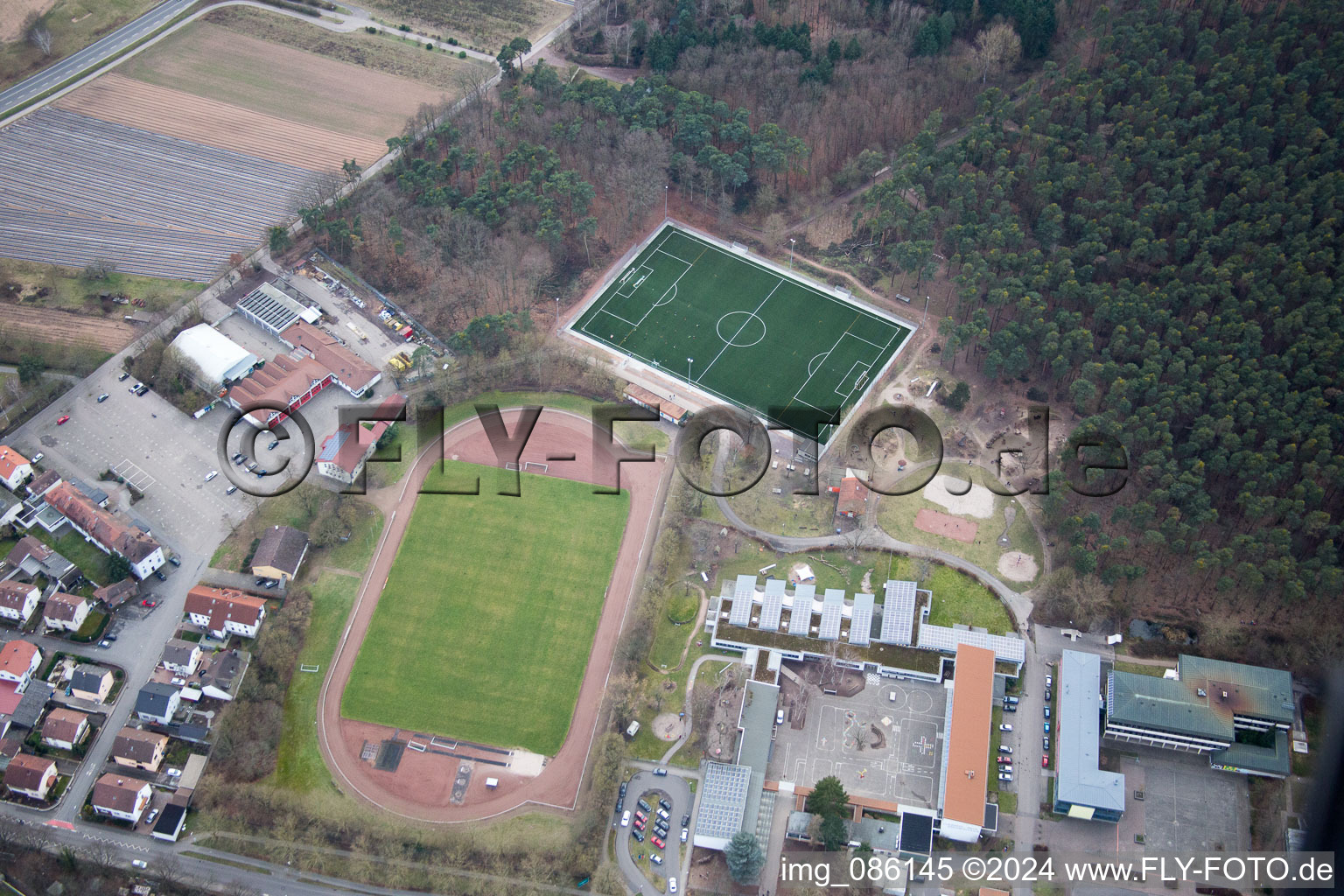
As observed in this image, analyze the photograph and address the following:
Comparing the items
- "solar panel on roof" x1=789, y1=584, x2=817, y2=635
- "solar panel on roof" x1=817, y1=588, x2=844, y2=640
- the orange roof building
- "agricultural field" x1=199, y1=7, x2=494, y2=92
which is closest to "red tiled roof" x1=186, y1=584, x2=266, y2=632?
"solar panel on roof" x1=789, y1=584, x2=817, y2=635

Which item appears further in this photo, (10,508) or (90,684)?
(10,508)

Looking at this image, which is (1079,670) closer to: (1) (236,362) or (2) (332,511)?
(2) (332,511)

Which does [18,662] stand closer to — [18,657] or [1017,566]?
[18,657]

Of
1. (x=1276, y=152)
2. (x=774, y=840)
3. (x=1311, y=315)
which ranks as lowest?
(x=774, y=840)

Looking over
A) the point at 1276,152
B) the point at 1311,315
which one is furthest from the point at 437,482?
the point at 1276,152

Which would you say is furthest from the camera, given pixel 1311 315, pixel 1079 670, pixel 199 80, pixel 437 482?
pixel 199 80

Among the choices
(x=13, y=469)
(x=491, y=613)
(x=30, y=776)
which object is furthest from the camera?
(x=13, y=469)

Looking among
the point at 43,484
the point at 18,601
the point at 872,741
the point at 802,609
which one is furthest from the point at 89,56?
the point at 872,741
